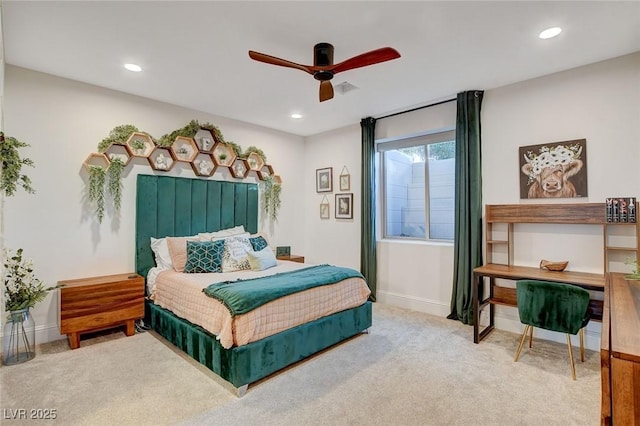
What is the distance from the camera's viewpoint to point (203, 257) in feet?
12.0

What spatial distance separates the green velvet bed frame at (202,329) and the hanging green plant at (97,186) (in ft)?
1.18

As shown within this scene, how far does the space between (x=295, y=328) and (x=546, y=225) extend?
9.11 feet

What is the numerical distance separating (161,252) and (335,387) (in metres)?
2.58

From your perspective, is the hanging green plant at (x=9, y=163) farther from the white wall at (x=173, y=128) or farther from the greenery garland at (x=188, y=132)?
the greenery garland at (x=188, y=132)

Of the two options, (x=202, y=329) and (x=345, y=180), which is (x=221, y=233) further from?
(x=345, y=180)

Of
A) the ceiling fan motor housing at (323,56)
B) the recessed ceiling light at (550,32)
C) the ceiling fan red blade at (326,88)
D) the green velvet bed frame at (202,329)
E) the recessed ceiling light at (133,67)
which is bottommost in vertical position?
the green velvet bed frame at (202,329)

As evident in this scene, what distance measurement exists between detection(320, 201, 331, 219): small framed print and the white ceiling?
218 centimetres

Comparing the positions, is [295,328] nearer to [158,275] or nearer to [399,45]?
[158,275]

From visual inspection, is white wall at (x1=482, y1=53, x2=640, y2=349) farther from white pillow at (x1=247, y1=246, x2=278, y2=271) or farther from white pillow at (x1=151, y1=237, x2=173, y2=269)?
white pillow at (x1=151, y1=237, x2=173, y2=269)

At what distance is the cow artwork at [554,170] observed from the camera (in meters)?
3.14

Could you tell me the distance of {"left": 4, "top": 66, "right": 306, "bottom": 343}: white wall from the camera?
3160 mm

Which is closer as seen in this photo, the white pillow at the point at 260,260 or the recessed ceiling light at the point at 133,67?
the recessed ceiling light at the point at 133,67

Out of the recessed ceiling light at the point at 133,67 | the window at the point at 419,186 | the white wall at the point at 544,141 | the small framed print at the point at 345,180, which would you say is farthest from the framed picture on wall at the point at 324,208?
the recessed ceiling light at the point at 133,67

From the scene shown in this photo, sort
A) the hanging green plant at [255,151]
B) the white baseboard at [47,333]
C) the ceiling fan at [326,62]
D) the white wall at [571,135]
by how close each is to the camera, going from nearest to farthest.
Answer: the ceiling fan at [326,62]
the white wall at [571,135]
the white baseboard at [47,333]
the hanging green plant at [255,151]
